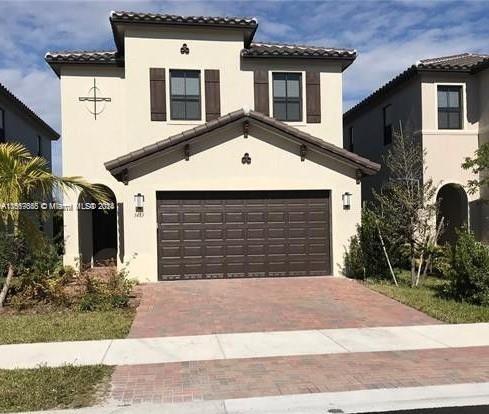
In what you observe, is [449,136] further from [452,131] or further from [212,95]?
[212,95]

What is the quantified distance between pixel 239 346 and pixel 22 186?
584 centimetres

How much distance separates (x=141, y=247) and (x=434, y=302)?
25.2 feet

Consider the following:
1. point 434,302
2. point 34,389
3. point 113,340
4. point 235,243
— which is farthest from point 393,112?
point 34,389

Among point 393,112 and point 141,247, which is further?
point 393,112

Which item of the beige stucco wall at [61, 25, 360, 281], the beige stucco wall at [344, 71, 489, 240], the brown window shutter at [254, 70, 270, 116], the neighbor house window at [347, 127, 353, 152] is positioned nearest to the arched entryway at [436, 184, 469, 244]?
the beige stucco wall at [344, 71, 489, 240]

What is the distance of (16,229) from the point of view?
11688 mm

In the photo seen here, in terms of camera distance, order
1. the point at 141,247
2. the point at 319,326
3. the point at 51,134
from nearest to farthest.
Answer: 1. the point at 319,326
2. the point at 141,247
3. the point at 51,134

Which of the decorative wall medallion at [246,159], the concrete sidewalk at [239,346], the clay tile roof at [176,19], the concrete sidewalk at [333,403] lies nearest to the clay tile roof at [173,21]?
the clay tile roof at [176,19]

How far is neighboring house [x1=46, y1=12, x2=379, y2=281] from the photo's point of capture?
15.0 m

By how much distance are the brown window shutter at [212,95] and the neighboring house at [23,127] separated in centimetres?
785

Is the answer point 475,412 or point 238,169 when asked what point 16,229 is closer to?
point 238,169

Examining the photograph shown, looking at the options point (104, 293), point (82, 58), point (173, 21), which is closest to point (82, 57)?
point (82, 58)

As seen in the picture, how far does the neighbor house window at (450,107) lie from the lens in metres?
18.7

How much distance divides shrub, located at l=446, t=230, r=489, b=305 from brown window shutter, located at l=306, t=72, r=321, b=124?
6988 millimetres
